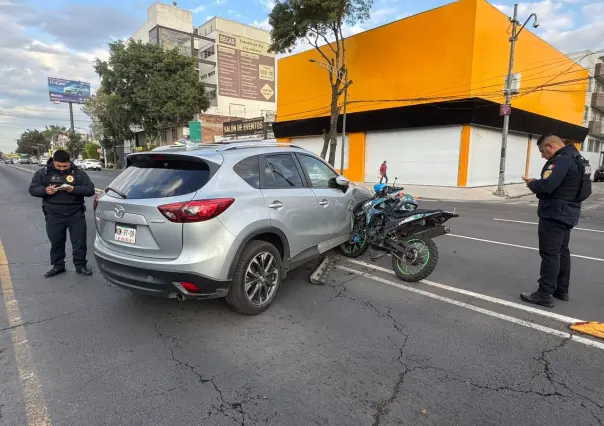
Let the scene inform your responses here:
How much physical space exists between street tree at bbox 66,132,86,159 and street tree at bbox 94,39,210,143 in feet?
138

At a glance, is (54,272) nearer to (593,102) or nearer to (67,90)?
(593,102)

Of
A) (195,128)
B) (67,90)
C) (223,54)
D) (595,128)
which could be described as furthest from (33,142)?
(595,128)

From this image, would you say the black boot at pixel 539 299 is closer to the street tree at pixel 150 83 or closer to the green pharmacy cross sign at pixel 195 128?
the green pharmacy cross sign at pixel 195 128

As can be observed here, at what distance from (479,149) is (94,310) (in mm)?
20642

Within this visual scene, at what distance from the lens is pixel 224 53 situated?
48.9 m

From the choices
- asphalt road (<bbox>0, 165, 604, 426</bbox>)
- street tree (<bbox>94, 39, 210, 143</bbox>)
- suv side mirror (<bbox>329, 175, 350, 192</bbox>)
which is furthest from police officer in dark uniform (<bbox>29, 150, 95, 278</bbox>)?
street tree (<bbox>94, 39, 210, 143</bbox>)

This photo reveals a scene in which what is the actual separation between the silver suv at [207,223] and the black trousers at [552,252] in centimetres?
259

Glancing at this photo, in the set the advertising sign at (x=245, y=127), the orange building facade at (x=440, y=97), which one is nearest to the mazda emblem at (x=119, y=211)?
the orange building facade at (x=440, y=97)

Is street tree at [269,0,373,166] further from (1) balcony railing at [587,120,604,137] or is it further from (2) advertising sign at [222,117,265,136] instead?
(1) balcony railing at [587,120,604,137]

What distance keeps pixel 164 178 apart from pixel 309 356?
2.07 meters

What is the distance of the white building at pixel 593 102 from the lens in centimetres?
3409

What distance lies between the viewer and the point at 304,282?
477cm

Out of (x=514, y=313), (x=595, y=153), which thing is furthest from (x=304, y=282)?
(x=595, y=153)

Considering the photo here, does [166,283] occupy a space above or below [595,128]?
below
